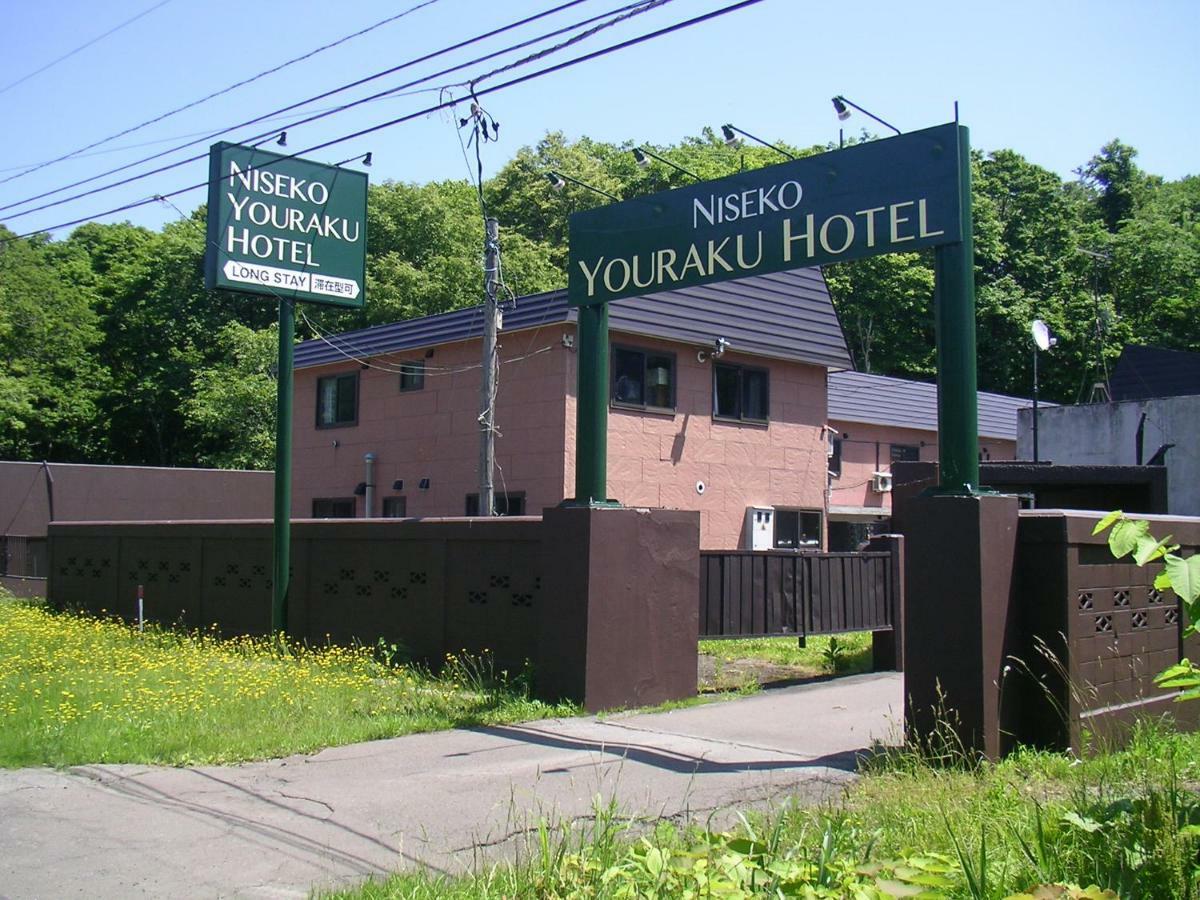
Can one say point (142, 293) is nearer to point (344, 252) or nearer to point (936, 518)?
point (344, 252)

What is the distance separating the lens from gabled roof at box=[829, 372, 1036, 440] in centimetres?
2986

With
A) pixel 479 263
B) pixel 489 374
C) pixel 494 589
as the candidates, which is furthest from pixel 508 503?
pixel 479 263

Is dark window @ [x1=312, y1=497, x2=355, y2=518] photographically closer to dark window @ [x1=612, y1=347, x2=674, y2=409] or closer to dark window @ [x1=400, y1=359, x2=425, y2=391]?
dark window @ [x1=400, y1=359, x2=425, y2=391]

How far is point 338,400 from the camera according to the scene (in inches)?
1030

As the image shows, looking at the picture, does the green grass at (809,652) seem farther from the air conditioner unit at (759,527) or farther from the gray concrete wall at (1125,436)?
the gray concrete wall at (1125,436)

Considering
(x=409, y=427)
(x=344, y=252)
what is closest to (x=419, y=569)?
(x=344, y=252)

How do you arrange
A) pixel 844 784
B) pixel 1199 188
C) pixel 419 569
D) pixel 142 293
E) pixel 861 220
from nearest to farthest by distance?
pixel 844 784 < pixel 861 220 < pixel 419 569 < pixel 142 293 < pixel 1199 188

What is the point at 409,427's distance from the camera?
2416 cm

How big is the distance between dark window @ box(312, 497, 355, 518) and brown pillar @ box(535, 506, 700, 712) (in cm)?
1471

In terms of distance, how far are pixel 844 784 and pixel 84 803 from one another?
16.2 ft

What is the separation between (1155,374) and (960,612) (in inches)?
1080

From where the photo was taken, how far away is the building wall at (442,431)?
69.5 feet

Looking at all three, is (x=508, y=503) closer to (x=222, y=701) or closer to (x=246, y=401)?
(x=222, y=701)

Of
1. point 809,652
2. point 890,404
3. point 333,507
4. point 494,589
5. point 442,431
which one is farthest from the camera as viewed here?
point 890,404
